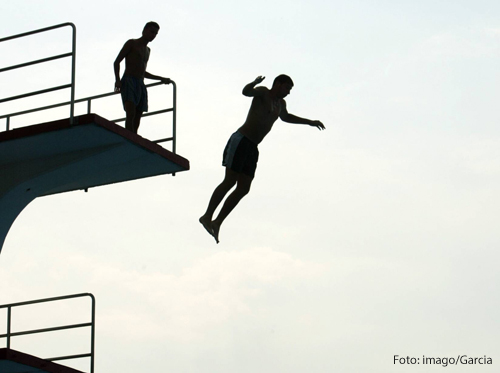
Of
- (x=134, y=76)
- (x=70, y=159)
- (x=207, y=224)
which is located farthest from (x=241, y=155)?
(x=70, y=159)

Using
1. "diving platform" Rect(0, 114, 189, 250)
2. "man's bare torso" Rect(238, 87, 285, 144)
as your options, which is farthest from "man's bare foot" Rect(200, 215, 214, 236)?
"man's bare torso" Rect(238, 87, 285, 144)

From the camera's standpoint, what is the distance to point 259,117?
18422mm

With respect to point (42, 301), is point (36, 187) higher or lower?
higher

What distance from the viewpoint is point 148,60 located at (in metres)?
19.2

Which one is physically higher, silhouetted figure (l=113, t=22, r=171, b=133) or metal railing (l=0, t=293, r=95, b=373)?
silhouetted figure (l=113, t=22, r=171, b=133)

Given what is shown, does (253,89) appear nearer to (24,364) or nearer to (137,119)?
(137,119)

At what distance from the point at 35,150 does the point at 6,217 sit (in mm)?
1901

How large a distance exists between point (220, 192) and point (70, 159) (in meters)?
2.68

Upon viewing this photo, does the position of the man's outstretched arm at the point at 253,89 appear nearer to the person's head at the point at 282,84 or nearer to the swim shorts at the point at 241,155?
the person's head at the point at 282,84

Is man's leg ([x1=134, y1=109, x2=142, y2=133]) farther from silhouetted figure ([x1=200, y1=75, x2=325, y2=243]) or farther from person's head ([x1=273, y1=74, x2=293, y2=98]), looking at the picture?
person's head ([x1=273, y1=74, x2=293, y2=98])

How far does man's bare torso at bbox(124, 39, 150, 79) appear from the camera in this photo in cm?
1884

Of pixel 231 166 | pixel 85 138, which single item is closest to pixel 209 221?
pixel 231 166

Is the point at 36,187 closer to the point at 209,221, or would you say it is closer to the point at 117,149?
the point at 117,149

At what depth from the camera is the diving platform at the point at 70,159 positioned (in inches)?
682
